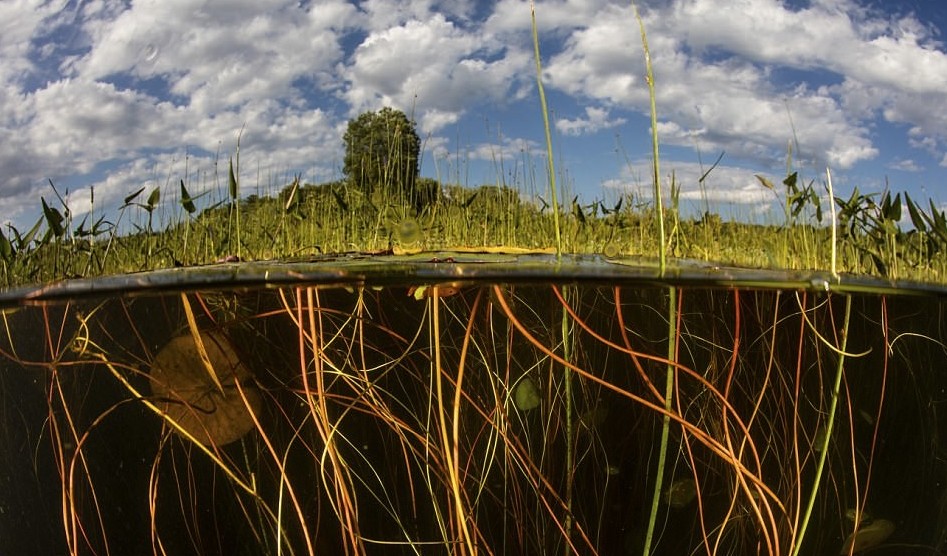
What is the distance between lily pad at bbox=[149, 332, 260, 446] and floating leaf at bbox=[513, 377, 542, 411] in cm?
47

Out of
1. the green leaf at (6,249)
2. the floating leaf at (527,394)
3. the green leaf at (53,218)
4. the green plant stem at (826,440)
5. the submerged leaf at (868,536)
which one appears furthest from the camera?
the green leaf at (6,249)

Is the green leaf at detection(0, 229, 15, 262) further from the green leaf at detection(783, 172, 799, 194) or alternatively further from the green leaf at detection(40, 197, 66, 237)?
the green leaf at detection(783, 172, 799, 194)

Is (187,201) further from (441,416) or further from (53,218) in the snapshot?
(441,416)

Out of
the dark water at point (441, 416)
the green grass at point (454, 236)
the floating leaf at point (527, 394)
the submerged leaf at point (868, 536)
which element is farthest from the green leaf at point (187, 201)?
the submerged leaf at point (868, 536)

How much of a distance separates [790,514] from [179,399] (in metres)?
1.27

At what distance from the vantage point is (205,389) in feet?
4.27

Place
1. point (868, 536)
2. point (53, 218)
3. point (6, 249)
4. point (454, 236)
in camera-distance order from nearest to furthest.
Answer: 1. point (868, 536)
2. point (53, 218)
3. point (6, 249)
4. point (454, 236)

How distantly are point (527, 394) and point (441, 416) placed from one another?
0.16 metres

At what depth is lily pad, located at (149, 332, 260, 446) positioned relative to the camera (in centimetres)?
127

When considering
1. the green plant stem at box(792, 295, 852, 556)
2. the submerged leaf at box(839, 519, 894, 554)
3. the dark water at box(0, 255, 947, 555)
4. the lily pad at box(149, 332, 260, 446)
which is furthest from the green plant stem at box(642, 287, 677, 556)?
the lily pad at box(149, 332, 260, 446)

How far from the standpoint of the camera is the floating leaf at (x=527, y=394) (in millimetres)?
1254

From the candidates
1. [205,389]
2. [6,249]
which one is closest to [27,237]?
[6,249]

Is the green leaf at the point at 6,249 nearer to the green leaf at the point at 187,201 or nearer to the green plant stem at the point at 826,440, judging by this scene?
the green leaf at the point at 187,201

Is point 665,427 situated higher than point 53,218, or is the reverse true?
point 53,218
